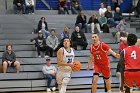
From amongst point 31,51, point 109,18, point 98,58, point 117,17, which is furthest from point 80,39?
point 98,58

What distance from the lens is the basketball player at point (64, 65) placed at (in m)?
9.75

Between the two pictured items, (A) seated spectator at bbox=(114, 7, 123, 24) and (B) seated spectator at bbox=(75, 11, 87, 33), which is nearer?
(B) seated spectator at bbox=(75, 11, 87, 33)

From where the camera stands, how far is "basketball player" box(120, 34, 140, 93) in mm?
7230

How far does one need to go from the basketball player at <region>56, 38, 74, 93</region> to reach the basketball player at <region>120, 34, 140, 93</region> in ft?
8.73

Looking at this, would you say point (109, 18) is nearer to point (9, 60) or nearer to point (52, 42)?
point (52, 42)

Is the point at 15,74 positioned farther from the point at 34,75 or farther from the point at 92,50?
the point at 92,50

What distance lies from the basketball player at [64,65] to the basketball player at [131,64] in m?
2.66

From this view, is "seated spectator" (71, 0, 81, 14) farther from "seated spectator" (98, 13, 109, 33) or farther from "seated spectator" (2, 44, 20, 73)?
"seated spectator" (2, 44, 20, 73)

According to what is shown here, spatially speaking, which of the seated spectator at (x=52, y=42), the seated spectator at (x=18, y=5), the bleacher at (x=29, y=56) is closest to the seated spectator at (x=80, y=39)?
the bleacher at (x=29, y=56)

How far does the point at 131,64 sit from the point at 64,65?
9.05 ft

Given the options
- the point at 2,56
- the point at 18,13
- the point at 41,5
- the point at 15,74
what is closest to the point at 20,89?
the point at 15,74

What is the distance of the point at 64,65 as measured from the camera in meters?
9.74

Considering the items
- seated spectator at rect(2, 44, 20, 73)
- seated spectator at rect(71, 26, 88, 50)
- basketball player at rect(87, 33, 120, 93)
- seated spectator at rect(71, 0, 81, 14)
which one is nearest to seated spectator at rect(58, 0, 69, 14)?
seated spectator at rect(71, 0, 81, 14)

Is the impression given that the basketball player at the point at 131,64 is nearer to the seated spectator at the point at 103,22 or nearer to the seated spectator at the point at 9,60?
the seated spectator at the point at 9,60
